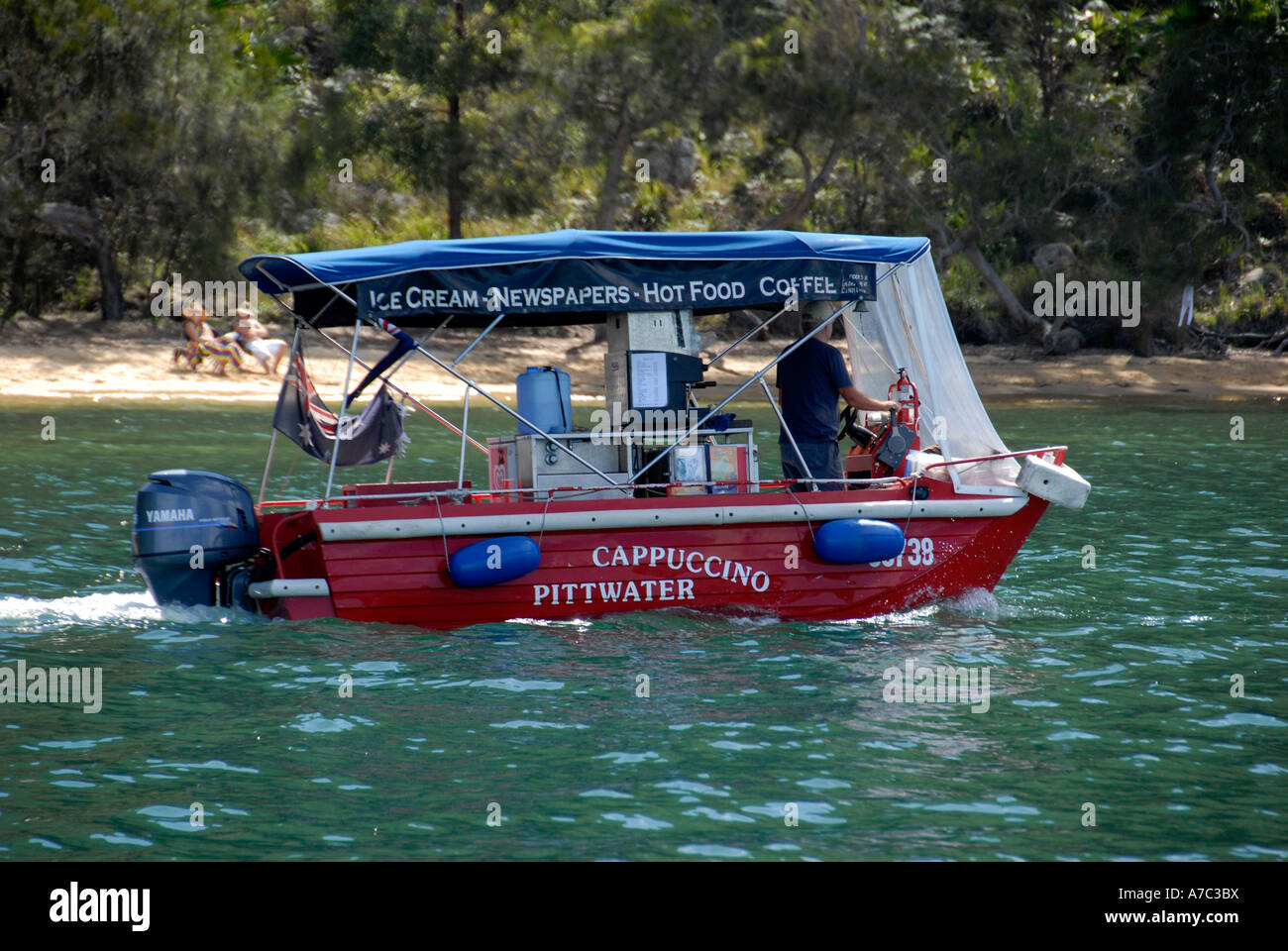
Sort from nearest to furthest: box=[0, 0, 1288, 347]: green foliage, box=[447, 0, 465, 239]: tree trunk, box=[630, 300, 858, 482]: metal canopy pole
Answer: box=[630, 300, 858, 482]: metal canopy pole < box=[0, 0, 1288, 347]: green foliage < box=[447, 0, 465, 239]: tree trunk

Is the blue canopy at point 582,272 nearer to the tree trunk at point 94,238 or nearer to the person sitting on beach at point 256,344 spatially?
the person sitting on beach at point 256,344

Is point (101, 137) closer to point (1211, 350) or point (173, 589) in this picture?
point (173, 589)

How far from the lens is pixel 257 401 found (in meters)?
28.2

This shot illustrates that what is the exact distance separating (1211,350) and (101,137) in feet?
92.0

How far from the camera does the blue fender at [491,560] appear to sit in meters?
8.84

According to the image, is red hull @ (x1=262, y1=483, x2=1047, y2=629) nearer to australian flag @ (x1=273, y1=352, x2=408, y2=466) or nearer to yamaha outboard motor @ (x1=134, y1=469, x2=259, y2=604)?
yamaha outboard motor @ (x1=134, y1=469, x2=259, y2=604)

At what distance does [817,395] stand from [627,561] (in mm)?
1844

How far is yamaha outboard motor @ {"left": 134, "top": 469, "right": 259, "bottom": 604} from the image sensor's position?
8.94 meters

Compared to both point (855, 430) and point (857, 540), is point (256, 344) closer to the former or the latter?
point (855, 430)

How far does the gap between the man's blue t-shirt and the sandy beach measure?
57.9 ft

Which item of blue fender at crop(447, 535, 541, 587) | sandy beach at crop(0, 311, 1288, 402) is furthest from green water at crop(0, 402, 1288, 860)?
sandy beach at crop(0, 311, 1288, 402)

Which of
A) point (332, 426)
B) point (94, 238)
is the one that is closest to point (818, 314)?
point (332, 426)

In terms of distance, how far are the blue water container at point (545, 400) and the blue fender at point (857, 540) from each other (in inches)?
74.4

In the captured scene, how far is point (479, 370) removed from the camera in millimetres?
31094
